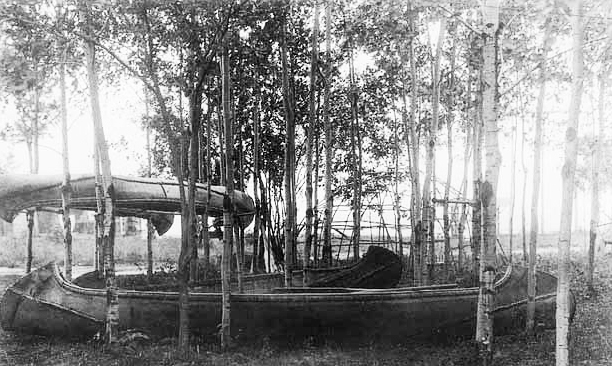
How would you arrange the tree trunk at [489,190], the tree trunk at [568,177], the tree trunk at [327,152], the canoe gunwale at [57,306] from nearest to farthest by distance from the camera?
the tree trunk at [568,177] → the tree trunk at [489,190] → the canoe gunwale at [57,306] → the tree trunk at [327,152]

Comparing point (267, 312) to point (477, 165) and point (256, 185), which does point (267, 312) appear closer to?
point (477, 165)

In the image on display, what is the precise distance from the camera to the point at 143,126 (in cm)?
1983

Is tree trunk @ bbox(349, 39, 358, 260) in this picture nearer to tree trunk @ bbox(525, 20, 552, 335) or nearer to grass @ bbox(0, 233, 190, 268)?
tree trunk @ bbox(525, 20, 552, 335)

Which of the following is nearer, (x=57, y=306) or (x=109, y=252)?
(x=109, y=252)

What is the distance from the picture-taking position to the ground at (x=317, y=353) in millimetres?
7988

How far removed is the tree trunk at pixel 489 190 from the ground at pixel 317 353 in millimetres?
620

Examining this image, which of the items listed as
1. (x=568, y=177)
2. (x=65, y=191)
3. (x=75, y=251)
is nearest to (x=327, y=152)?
(x=65, y=191)

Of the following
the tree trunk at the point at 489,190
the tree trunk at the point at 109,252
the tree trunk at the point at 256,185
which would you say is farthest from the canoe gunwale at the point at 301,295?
the tree trunk at the point at 256,185

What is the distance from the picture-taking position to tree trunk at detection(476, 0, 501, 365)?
23.6ft

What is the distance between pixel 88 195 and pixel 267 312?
4625 millimetres

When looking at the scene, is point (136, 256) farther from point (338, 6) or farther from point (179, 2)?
point (179, 2)

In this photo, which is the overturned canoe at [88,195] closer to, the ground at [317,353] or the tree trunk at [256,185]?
the ground at [317,353]

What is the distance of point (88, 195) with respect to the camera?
1100 cm

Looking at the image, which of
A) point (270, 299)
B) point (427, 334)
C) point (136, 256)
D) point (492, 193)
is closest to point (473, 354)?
point (427, 334)
